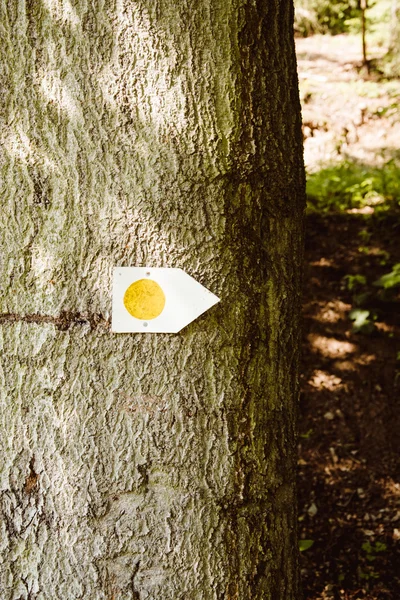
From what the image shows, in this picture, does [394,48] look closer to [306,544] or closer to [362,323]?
[362,323]

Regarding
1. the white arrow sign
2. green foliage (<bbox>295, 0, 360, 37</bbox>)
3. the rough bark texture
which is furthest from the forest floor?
green foliage (<bbox>295, 0, 360, 37</bbox>)

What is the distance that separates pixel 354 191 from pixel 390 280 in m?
1.84

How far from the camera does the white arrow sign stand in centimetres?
121

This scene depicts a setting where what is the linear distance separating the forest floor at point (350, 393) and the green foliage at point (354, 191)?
1 centimetres

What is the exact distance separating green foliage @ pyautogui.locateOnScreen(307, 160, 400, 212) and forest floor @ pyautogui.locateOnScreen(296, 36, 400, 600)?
12 mm

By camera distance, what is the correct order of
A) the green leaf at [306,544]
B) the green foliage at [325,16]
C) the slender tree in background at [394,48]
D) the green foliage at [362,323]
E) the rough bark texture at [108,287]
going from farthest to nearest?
the green foliage at [325,16] → the slender tree in background at [394,48] → the green foliage at [362,323] → the green leaf at [306,544] → the rough bark texture at [108,287]

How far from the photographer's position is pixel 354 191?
561 centimetres

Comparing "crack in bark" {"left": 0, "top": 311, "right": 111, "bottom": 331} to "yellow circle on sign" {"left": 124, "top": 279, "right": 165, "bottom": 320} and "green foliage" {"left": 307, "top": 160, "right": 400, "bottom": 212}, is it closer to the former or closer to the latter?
"yellow circle on sign" {"left": 124, "top": 279, "right": 165, "bottom": 320}

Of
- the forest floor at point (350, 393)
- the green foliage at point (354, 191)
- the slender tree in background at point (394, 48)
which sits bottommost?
the forest floor at point (350, 393)

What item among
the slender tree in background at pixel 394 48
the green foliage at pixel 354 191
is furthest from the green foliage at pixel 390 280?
the slender tree in background at pixel 394 48

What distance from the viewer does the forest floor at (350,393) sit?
9.25 ft

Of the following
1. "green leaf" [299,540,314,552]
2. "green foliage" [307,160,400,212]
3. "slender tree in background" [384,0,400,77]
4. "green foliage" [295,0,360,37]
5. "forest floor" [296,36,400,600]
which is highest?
"green foliage" [295,0,360,37]

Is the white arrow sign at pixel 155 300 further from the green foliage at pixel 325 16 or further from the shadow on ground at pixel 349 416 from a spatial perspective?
the green foliage at pixel 325 16

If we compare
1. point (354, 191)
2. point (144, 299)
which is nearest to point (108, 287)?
point (144, 299)
